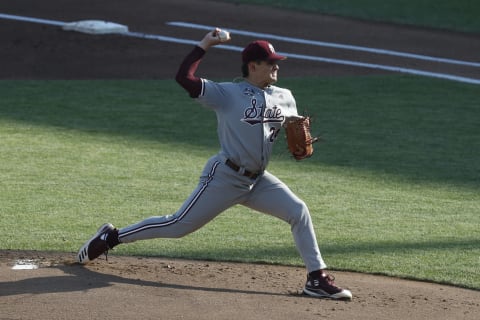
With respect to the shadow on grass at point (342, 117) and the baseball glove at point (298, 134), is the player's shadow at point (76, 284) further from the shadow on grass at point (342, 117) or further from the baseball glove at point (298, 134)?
the shadow on grass at point (342, 117)

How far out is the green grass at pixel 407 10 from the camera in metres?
16.9

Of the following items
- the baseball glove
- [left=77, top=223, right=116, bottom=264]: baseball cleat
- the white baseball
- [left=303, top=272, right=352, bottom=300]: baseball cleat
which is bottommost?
[left=303, top=272, right=352, bottom=300]: baseball cleat

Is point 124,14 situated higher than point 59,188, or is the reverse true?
point 124,14

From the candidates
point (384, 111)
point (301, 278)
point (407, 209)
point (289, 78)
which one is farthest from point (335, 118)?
point (301, 278)

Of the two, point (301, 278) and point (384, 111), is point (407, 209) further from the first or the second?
point (384, 111)

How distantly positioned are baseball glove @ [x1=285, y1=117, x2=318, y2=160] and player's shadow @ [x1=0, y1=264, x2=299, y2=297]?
0.86 meters

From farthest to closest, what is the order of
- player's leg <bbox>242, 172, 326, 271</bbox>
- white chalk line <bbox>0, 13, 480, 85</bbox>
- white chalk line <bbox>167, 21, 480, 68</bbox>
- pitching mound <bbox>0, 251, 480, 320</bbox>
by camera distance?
white chalk line <bbox>167, 21, 480, 68</bbox> < white chalk line <bbox>0, 13, 480, 85</bbox> < player's leg <bbox>242, 172, 326, 271</bbox> < pitching mound <bbox>0, 251, 480, 320</bbox>

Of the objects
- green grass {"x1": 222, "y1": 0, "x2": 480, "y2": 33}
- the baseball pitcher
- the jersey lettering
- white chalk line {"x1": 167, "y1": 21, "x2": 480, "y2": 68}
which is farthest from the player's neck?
green grass {"x1": 222, "y1": 0, "x2": 480, "y2": 33}

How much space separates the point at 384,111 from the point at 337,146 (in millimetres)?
1794

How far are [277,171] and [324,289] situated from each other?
3.63 meters

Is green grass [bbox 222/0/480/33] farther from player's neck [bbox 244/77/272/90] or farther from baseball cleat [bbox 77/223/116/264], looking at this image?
baseball cleat [bbox 77/223/116/264]

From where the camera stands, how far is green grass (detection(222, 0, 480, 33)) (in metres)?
16.9

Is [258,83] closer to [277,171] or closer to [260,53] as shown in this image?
[260,53]

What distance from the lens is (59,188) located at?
8562 millimetres
